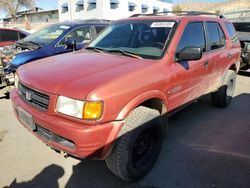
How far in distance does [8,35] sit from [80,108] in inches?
341

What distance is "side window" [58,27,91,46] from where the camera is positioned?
→ 21.2 feet

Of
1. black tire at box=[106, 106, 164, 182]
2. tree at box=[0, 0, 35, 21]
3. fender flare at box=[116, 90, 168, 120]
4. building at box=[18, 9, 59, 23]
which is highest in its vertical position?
tree at box=[0, 0, 35, 21]

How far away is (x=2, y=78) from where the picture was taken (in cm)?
622

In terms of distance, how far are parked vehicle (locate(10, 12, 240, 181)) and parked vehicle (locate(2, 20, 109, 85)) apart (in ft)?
6.98

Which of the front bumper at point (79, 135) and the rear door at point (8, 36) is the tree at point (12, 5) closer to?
the rear door at point (8, 36)

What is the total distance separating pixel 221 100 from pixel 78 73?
11.6 feet

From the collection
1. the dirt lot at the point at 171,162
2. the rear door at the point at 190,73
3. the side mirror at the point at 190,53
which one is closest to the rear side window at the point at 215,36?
the rear door at the point at 190,73

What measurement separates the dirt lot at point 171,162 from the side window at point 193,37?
1.41 meters

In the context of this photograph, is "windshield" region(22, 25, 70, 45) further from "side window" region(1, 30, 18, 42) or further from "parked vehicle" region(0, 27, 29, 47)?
"side window" region(1, 30, 18, 42)

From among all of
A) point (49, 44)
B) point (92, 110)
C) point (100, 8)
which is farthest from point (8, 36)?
point (100, 8)

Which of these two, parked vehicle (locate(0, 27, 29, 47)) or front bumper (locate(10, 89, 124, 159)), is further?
parked vehicle (locate(0, 27, 29, 47))

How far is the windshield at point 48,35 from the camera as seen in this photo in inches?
258

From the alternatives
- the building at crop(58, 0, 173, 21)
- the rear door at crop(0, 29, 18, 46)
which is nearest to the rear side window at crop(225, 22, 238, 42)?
the rear door at crop(0, 29, 18, 46)

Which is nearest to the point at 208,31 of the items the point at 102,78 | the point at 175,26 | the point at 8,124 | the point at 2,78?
the point at 175,26
